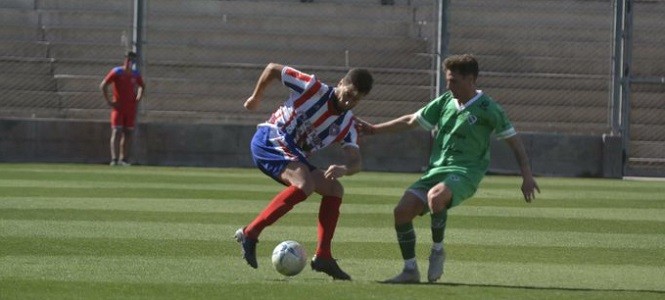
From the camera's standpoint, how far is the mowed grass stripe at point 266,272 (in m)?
9.32

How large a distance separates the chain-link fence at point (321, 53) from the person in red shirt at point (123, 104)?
66.3 inches

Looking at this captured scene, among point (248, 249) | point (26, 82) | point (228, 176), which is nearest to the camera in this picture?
point (248, 249)

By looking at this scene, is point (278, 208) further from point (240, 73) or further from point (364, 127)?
point (240, 73)

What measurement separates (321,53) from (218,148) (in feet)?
11.5

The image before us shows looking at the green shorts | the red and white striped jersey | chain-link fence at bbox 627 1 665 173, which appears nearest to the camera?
the green shorts

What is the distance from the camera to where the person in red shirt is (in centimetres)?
2352

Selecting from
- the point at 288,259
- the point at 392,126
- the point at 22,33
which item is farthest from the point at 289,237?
the point at 22,33

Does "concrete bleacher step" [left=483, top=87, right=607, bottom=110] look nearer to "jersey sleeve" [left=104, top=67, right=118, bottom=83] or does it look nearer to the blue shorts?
"jersey sleeve" [left=104, top=67, right=118, bottom=83]

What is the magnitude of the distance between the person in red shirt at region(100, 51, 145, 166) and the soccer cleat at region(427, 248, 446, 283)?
47.5 ft

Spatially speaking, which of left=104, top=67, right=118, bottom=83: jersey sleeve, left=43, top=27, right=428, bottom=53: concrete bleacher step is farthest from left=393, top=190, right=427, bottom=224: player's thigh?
left=43, top=27, right=428, bottom=53: concrete bleacher step

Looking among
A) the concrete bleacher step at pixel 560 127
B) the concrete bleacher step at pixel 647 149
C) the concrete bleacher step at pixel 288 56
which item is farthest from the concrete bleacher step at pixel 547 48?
the concrete bleacher step at pixel 647 149

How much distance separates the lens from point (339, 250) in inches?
449

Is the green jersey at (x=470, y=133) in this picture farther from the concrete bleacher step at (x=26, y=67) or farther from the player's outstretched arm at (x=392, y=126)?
the concrete bleacher step at (x=26, y=67)

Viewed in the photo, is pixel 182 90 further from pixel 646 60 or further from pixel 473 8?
pixel 646 60
